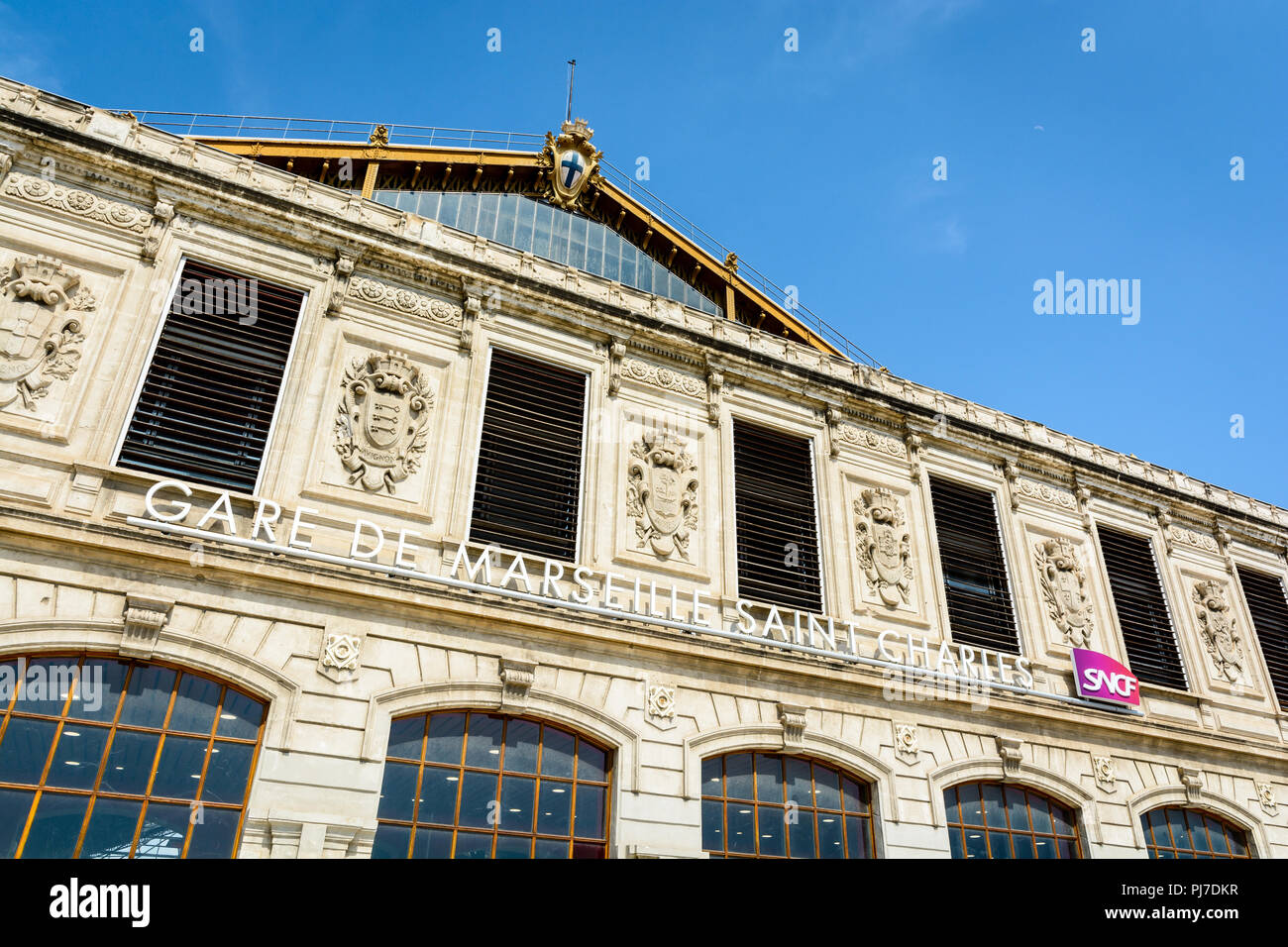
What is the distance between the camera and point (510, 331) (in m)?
18.4

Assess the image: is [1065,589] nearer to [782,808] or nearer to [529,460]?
[782,808]

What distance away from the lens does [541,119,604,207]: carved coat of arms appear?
29469 millimetres

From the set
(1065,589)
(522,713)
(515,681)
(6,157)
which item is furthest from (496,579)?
(1065,589)

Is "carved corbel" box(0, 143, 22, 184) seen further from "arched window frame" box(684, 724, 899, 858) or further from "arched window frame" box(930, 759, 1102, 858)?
"arched window frame" box(930, 759, 1102, 858)

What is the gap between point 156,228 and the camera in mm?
15977

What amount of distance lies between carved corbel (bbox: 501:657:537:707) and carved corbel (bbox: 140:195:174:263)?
368 inches

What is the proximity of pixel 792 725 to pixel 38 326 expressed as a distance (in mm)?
14211

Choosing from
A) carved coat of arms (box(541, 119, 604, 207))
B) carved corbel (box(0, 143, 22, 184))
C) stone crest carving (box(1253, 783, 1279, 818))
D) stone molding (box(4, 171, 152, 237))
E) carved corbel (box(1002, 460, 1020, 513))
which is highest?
carved coat of arms (box(541, 119, 604, 207))

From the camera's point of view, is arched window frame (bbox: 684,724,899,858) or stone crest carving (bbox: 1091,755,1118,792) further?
stone crest carving (bbox: 1091,755,1118,792)

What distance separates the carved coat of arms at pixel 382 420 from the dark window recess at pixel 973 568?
1206 centimetres

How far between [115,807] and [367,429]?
270 inches

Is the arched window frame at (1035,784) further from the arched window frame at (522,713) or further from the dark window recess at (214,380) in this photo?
the dark window recess at (214,380)

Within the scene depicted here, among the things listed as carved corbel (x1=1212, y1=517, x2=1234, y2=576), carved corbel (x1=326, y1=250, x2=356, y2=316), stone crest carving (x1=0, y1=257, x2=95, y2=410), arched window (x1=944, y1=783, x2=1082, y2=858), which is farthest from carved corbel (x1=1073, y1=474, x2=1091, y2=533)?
stone crest carving (x1=0, y1=257, x2=95, y2=410)
